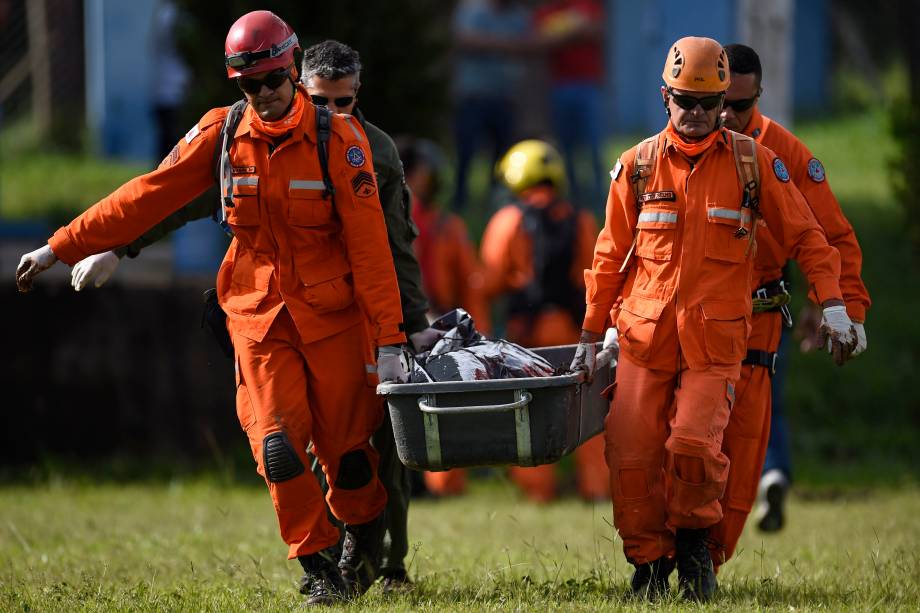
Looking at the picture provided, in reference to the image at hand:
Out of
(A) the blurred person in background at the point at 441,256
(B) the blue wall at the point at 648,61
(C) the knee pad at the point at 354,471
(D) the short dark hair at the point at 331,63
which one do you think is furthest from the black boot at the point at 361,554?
(B) the blue wall at the point at 648,61

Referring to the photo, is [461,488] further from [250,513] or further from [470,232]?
[470,232]

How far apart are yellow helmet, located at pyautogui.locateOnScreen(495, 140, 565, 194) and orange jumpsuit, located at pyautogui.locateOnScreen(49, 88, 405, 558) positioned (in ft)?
17.5

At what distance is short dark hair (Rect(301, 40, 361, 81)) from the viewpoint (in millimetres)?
6750

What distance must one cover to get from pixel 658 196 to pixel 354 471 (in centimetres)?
169

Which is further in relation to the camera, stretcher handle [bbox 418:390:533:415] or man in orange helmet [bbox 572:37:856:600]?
man in orange helmet [bbox 572:37:856:600]

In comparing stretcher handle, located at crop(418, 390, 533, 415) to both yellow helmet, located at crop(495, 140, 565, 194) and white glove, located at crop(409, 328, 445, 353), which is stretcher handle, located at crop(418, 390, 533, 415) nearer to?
white glove, located at crop(409, 328, 445, 353)

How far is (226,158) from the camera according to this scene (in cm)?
610

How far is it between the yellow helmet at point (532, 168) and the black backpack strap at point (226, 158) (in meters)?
5.47

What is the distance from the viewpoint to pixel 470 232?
1628 cm

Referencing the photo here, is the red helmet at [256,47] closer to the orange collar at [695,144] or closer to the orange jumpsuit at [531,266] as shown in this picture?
the orange collar at [695,144]

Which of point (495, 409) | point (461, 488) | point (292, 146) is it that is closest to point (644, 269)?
point (495, 409)

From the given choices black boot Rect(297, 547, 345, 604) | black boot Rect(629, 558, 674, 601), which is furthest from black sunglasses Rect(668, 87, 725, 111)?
black boot Rect(297, 547, 345, 604)

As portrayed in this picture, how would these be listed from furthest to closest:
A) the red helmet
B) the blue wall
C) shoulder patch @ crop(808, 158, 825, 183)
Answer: the blue wall < shoulder patch @ crop(808, 158, 825, 183) < the red helmet

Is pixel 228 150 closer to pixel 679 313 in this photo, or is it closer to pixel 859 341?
pixel 679 313
